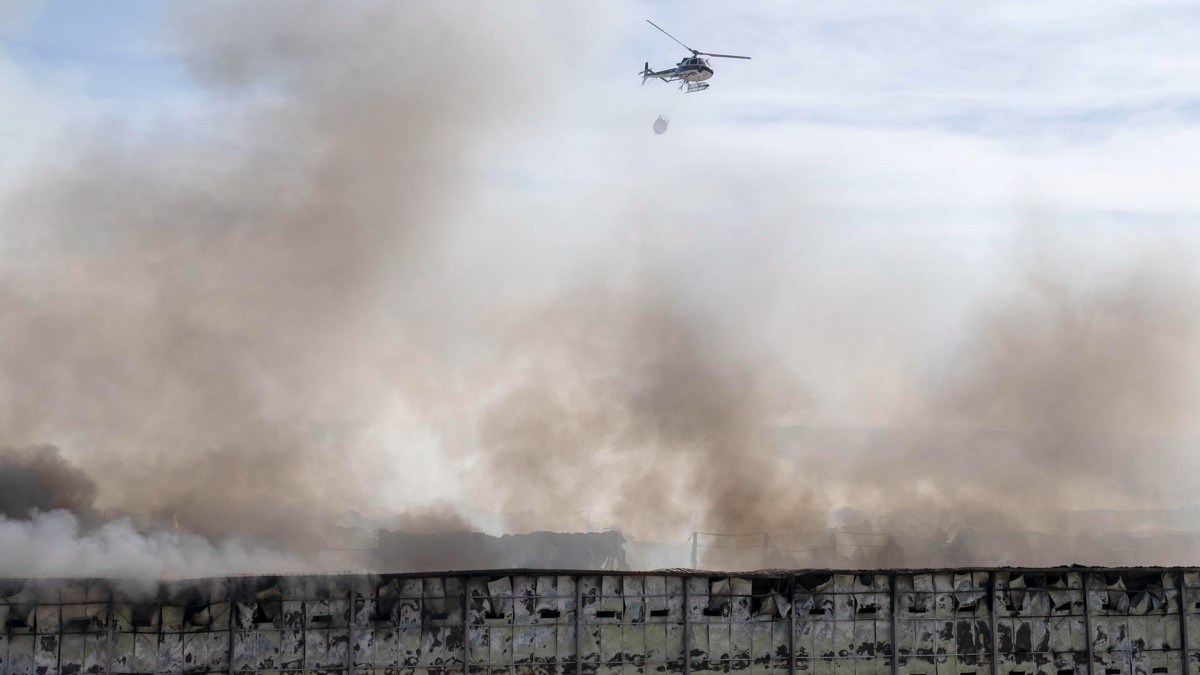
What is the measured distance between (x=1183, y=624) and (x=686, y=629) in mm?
10724

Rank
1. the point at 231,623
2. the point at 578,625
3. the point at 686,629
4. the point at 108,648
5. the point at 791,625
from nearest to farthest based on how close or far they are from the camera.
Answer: the point at 108,648, the point at 231,623, the point at 578,625, the point at 686,629, the point at 791,625

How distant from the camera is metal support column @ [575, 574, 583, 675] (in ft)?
75.2

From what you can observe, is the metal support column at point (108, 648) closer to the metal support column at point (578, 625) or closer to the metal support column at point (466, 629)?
the metal support column at point (466, 629)

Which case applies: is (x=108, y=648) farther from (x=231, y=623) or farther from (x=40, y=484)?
(x=40, y=484)

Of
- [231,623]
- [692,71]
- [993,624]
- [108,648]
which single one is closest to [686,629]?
[993,624]

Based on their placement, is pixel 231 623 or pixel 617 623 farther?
pixel 617 623

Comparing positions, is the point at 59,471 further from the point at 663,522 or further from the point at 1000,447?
the point at 1000,447

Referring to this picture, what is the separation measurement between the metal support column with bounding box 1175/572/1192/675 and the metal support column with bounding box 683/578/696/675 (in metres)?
10.5

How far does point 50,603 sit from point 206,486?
55.0 feet

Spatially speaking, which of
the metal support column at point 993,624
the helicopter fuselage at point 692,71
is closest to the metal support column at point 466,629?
the metal support column at point 993,624

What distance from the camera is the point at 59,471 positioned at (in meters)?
31.8

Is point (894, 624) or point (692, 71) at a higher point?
point (692, 71)

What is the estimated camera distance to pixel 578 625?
22984 mm

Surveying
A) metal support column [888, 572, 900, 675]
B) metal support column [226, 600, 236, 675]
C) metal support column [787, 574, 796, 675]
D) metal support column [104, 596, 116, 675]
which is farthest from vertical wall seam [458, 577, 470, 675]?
metal support column [888, 572, 900, 675]
